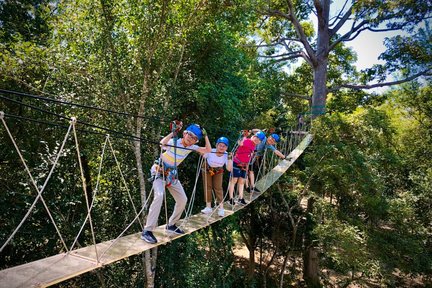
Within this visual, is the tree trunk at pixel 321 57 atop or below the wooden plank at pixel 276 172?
atop

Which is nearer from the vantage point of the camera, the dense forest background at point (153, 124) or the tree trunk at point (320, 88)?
the dense forest background at point (153, 124)

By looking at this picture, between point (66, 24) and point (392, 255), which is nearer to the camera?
point (66, 24)

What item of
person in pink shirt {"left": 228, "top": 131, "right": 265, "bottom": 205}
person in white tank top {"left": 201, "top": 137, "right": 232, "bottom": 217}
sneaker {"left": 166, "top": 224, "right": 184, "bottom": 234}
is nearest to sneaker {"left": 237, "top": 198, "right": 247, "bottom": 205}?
person in pink shirt {"left": 228, "top": 131, "right": 265, "bottom": 205}

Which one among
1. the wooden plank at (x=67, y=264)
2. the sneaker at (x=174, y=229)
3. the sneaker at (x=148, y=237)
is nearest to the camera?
the wooden plank at (x=67, y=264)

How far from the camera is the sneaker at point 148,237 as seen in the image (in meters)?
2.43

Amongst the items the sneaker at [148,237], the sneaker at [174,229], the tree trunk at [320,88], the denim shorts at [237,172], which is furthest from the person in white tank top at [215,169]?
the tree trunk at [320,88]

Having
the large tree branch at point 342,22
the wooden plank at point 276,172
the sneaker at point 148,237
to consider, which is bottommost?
the sneaker at point 148,237

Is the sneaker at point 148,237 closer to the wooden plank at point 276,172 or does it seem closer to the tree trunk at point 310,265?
the wooden plank at point 276,172

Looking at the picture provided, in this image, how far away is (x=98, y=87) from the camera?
4441mm

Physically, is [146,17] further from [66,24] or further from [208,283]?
[208,283]

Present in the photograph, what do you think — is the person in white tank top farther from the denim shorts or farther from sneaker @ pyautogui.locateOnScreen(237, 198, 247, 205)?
sneaker @ pyautogui.locateOnScreen(237, 198, 247, 205)

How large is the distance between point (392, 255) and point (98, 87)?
534 cm

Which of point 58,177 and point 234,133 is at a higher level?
point 234,133

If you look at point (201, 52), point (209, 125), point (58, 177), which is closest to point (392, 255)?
point (209, 125)
